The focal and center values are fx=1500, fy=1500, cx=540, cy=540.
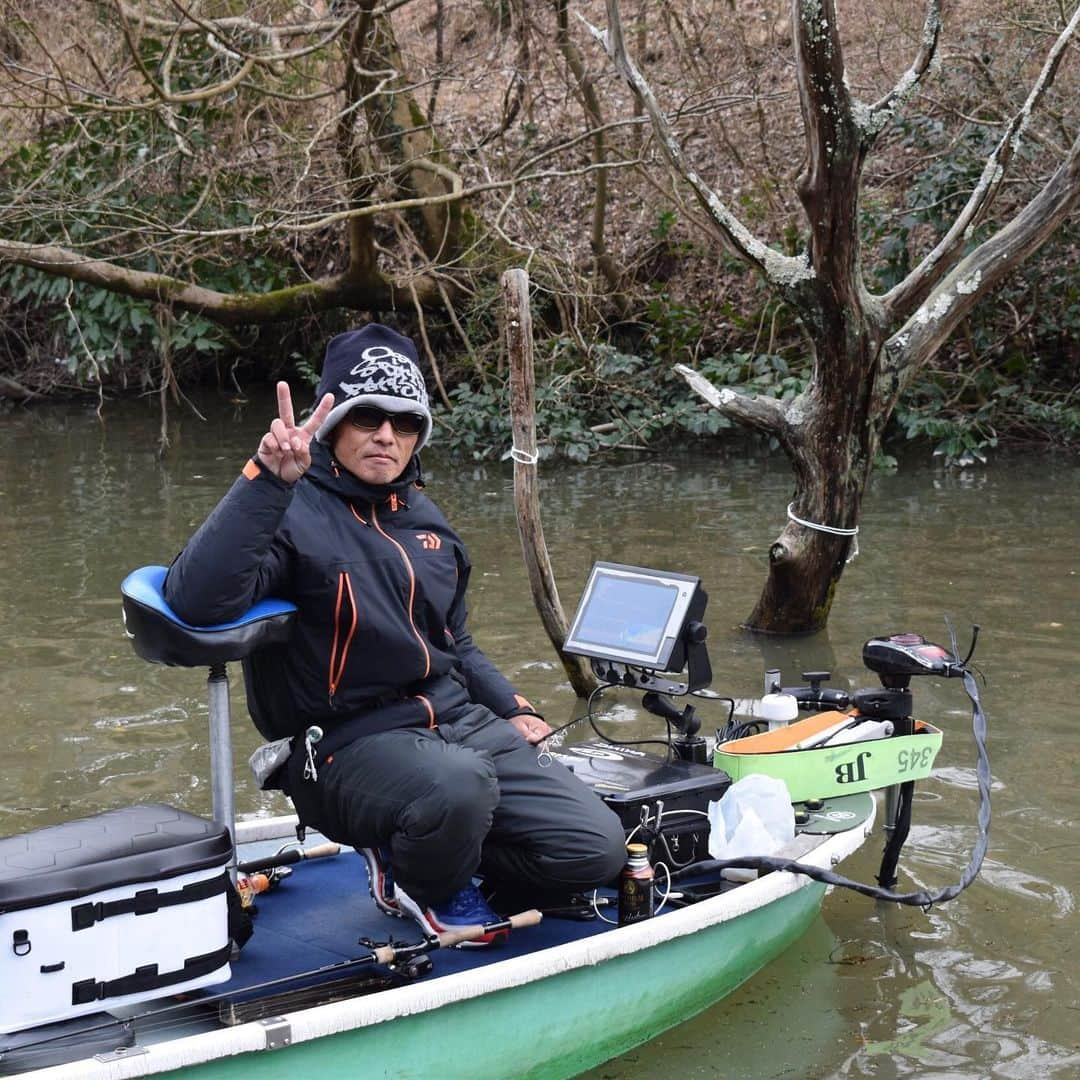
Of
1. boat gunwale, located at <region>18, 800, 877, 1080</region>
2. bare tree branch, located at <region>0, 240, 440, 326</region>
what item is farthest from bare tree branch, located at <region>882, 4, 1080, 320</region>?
bare tree branch, located at <region>0, 240, 440, 326</region>

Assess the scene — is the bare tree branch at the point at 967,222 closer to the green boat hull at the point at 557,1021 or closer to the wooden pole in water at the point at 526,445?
the wooden pole in water at the point at 526,445

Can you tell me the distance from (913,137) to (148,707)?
9.45m

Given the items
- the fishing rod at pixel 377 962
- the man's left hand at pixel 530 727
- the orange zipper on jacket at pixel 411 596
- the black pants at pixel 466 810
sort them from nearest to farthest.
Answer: the fishing rod at pixel 377 962 → the black pants at pixel 466 810 → the orange zipper on jacket at pixel 411 596 → the man's left hand at pixel 530 727

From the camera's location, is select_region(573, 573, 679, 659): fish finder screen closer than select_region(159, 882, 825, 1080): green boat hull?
No

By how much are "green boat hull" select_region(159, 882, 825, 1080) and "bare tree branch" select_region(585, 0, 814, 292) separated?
352 centimetres

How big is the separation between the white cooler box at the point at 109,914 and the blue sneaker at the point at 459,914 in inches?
22.1

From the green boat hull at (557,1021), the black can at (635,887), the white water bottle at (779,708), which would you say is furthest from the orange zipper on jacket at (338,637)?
the white water bottle at (779,708)

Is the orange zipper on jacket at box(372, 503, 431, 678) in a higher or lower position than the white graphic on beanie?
lower

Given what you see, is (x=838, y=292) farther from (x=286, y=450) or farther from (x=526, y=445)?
(x=286, y=450)

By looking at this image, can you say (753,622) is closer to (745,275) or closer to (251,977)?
(251,977)

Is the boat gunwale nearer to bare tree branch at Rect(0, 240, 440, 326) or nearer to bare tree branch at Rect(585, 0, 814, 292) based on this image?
bare tree branch at Rect(585, 0, 814, 292)

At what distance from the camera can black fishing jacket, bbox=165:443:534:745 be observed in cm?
354

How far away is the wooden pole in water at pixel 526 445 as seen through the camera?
676 cm

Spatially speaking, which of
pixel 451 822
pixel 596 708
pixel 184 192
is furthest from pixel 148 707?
pixel 184 192
